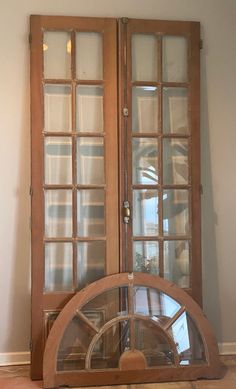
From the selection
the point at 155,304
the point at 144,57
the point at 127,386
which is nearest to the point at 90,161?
the point at 144,57

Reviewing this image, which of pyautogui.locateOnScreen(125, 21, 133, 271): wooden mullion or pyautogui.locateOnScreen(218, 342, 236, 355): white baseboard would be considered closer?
pyautogui.locateOnScreen(125, 21, 133, 271): wooden mullion

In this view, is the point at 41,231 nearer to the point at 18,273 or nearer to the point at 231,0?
the point at 18,273

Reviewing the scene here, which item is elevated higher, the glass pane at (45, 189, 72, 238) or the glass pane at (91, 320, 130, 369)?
the glass pane at (45, 189, 72, 238)

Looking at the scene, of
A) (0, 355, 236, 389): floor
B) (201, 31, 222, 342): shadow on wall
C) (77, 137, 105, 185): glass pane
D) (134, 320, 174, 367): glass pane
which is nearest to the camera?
(0, 355, 236, 389): floor

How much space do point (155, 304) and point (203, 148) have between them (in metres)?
1.04

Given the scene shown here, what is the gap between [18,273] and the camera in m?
2.59

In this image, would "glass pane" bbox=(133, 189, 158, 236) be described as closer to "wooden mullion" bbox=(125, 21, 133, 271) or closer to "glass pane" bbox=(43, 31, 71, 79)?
"wooden mullion" bbox=(125, 21, 133, 271)

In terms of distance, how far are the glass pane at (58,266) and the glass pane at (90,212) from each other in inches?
5.8

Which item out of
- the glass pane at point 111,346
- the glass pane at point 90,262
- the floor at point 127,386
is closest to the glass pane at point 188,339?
the floor at point 127,386

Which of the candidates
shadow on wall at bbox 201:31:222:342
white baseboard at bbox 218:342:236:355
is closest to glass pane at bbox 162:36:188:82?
shadow on wall at bbox 201:31:222:342

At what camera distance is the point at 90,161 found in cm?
257

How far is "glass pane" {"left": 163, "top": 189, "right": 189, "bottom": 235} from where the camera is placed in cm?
261

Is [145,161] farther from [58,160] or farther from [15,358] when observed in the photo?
[15,358]

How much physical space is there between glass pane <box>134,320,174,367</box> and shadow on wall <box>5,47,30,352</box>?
0.71 meters
